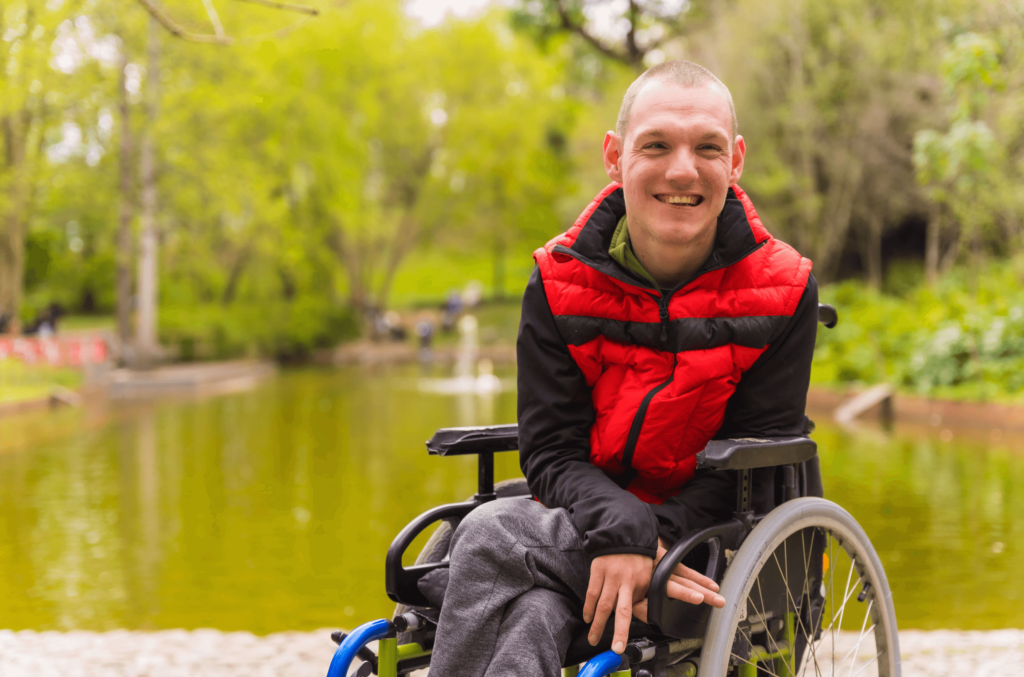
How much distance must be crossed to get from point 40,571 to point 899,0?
18728 millimetres

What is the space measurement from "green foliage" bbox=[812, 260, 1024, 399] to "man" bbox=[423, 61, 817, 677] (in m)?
9.86

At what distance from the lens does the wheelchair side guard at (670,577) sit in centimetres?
195

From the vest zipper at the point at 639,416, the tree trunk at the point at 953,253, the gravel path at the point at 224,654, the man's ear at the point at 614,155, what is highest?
the tree trunk at the point at 953,253

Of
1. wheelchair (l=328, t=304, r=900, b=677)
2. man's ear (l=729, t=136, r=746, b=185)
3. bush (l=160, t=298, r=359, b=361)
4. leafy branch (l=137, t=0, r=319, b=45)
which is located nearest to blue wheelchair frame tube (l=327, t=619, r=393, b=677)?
wheelchair (l=328, t=304, r=900, b=677)

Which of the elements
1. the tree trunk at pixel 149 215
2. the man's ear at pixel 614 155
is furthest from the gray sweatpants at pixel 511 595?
the tree trunk at pixel 149 215

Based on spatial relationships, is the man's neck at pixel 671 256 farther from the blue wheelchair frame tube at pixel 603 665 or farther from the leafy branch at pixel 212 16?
the leafy branch at pixel 212 16

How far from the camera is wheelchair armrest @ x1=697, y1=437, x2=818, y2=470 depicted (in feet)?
6.51

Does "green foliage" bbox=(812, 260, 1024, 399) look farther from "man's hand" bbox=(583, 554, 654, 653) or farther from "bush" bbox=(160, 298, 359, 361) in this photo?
"bush" bbox=(160, 298, 359, 361)

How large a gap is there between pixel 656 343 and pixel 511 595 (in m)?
0.63

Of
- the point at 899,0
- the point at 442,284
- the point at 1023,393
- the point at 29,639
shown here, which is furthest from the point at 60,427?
the point at 442,284

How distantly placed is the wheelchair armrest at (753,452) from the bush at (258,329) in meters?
23.4

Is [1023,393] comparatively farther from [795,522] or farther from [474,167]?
[474,167]

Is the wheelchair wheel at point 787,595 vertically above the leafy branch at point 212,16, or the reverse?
the leafy branch at point 212,16

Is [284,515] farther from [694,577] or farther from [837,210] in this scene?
[837,210]
